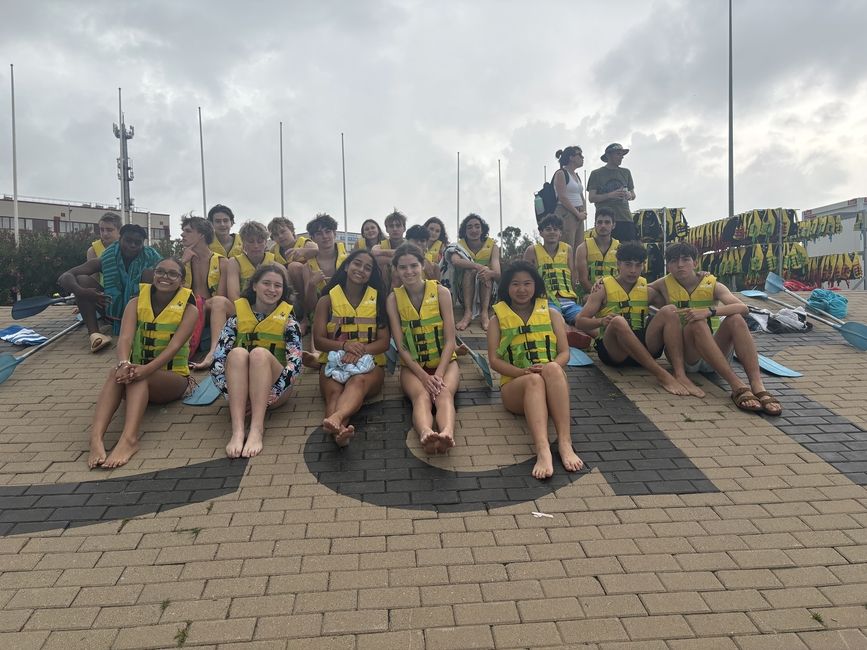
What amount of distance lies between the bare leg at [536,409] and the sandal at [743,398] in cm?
195

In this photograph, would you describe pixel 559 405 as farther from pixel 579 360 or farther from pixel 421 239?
pixel 421 239

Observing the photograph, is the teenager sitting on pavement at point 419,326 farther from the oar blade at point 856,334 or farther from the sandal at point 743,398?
the oar blade at point 856,334

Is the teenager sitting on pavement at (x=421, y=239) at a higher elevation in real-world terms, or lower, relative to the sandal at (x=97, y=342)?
higher

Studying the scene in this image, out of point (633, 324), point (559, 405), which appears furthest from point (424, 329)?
point (633, 324)

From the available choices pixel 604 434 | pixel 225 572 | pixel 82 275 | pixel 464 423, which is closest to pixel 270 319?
pixel 464 423

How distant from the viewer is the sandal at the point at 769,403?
4.77 meters

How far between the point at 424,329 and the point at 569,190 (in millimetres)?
5506

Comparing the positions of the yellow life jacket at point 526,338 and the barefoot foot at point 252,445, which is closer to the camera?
the barefoot foot at point 252,445

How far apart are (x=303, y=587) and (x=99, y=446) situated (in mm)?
2227

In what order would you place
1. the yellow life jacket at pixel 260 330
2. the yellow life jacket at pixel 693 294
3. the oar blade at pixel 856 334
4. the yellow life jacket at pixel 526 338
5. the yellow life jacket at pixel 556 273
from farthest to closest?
1. the yellow life jacket at pixel 556 273
2. the oar blade at pixel 856 334
3. the yellow life jacket at pixel 693 294
4. the yellow life jacket at pixel 260 330
5. the yellow life jacket at pixel 526 338

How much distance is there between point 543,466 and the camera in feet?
12.4

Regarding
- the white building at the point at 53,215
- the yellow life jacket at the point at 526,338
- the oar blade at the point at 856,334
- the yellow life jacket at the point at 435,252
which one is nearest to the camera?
the yellow life jacket at the point at 526,338

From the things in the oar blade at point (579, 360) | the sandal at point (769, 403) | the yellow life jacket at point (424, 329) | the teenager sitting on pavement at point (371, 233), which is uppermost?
the teenager sitting on pavement at point (371, 233)

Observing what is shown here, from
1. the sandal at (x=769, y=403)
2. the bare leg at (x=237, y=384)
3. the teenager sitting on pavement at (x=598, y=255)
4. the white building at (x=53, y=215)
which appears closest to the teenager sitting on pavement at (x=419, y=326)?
the bare leg at (x=237, y=384)
